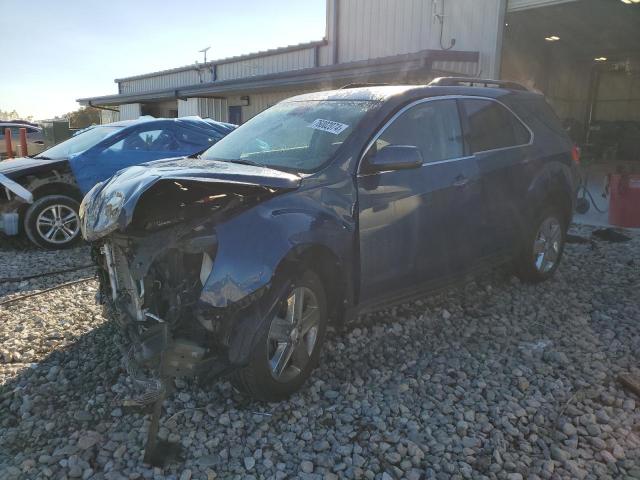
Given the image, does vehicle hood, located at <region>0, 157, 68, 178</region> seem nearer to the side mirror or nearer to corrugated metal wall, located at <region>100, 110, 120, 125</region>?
the side mirror

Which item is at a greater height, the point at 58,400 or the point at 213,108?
the point at 213,108

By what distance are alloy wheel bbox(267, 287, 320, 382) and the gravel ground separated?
0.72 ft

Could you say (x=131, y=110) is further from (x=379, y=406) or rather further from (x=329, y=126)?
(x=379, y=406)

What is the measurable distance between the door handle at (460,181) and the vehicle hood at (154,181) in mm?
1464

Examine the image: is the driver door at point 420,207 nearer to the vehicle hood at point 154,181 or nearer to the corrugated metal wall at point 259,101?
the vehicle hood at point 154,181

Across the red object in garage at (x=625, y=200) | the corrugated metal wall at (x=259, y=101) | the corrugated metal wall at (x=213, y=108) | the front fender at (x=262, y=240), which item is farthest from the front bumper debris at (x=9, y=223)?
the corrugated metal wall at (x=213, y=108)

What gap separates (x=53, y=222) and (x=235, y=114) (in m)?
12.1

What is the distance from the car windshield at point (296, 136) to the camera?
3.46 m

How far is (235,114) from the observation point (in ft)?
59.5

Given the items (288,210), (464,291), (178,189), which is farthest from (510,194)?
(178,189)

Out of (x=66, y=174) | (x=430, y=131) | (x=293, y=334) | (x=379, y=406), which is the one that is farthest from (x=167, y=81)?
(x=379, y=406)

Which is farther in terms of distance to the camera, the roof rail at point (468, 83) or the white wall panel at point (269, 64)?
the white wall panel at point (269, 64)

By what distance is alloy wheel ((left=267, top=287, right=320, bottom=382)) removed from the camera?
9.79ft

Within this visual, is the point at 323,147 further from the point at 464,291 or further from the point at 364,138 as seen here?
the point at 464,291
